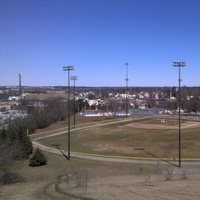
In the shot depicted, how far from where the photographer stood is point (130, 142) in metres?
57.0

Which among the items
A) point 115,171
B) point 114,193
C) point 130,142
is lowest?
point 130,142

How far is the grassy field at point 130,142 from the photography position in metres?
47.4

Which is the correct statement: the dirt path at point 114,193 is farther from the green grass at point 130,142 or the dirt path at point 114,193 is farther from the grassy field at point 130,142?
the green grass at point 130,142

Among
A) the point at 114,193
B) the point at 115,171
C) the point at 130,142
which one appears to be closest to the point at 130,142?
the point at 130,142

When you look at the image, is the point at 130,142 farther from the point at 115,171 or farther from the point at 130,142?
the point at 115,171

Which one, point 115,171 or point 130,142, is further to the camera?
point 130,142

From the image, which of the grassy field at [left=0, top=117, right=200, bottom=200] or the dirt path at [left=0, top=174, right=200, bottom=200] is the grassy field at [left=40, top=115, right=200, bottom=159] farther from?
the dirt path at [left=0, top=174, right=200, bottom=200]

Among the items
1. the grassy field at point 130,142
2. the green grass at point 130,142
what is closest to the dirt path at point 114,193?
the grassy field at point 130,142

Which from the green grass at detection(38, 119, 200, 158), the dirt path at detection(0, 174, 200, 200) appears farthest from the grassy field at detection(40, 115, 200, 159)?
the dirt path at detection(0, 174, 200, 200)

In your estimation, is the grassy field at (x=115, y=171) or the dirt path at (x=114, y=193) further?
the grassy field at (x=115, y=171)

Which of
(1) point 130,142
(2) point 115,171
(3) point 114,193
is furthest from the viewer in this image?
(1) point 130,142

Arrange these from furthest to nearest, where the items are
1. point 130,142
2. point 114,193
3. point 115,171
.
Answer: point 130,142, point 115,171, point 114,193

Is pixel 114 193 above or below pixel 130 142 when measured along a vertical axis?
above

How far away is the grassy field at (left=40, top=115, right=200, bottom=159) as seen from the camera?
4740cm
